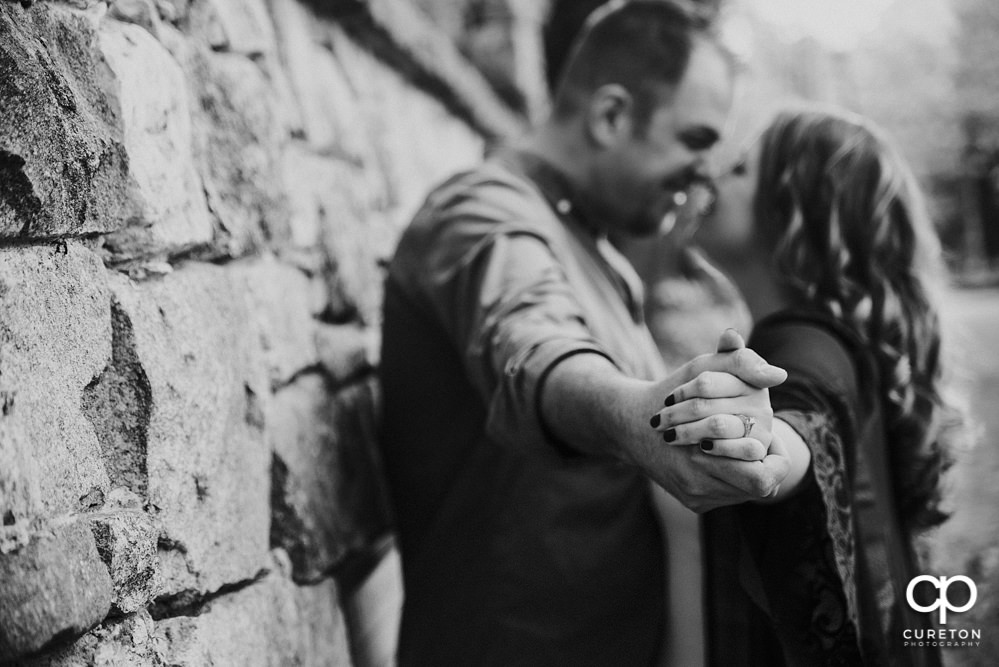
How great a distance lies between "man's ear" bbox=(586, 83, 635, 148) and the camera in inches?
82.0

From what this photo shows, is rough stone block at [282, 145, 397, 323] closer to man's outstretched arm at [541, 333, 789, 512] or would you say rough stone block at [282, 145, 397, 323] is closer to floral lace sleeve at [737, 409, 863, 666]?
man's outstretched arm at [541, 333, 789, 512]

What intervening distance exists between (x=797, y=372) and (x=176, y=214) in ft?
3.03

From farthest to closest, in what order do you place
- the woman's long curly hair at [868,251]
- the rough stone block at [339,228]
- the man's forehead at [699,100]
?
the man's forehead at [699,100], the rough stone block at [339,228], the woman's long curly hair at [868,251]

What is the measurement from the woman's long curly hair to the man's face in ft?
0.99

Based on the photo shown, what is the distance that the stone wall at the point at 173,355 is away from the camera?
3.27 ft

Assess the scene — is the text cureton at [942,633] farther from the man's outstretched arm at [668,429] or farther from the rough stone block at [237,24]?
the rough stone block at [237,24]

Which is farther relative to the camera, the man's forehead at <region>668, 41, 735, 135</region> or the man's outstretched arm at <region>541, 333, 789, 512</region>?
the man's forehead at <region>668, 41, 735, 135</region>

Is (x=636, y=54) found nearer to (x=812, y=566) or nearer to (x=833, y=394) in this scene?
(x=833, y=394)

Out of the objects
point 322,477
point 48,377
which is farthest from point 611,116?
point 48,377

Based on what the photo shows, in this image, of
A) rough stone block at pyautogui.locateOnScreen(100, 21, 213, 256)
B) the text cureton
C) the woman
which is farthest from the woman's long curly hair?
rough stone block at pyautogui.locateOnScreen(100, 21, 213, 256)

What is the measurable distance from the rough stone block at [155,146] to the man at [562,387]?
453 millimetres

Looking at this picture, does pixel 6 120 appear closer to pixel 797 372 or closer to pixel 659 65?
pixel 797 372

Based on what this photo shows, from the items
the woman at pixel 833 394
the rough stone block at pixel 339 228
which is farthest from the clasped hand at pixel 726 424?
the rough stone block at pixel 339 228

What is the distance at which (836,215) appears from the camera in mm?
1658
